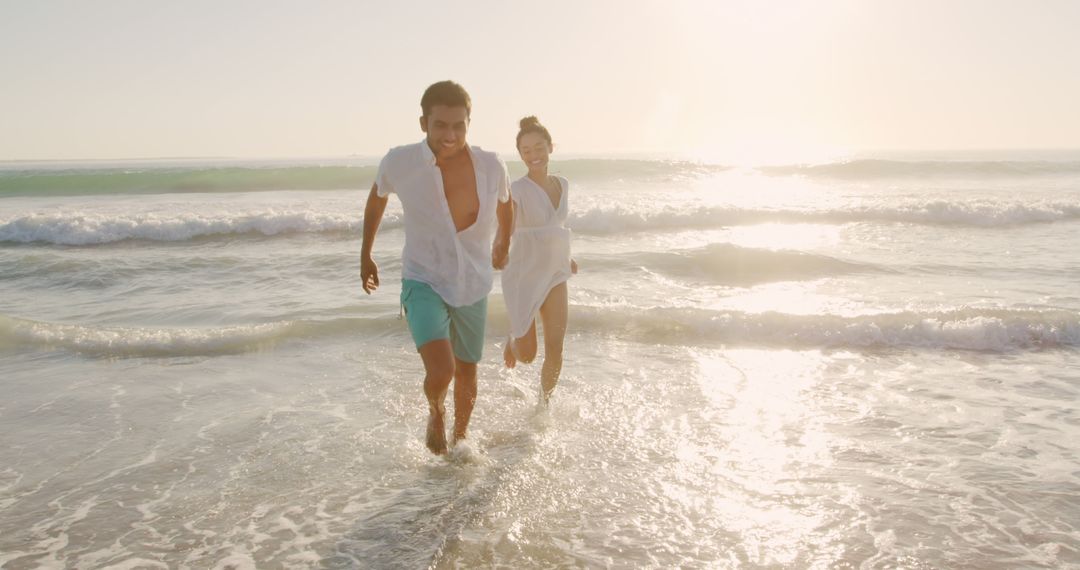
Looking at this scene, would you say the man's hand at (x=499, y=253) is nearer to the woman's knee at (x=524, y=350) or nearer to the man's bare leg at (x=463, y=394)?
the man's bare leg at (x=463, y=394)

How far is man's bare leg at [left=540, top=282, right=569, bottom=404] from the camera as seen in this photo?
18.1 feet

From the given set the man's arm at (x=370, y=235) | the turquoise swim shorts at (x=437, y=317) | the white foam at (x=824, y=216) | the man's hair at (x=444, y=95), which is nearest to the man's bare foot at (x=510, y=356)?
the turquoise swim shorts at (x=437, y=317)

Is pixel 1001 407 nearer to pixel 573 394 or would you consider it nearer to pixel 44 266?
pixel 573 394

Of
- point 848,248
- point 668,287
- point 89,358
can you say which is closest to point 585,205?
point 848,248

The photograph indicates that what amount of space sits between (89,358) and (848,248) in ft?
37.6

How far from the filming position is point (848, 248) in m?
13.6

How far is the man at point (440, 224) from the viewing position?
3938 millimetres

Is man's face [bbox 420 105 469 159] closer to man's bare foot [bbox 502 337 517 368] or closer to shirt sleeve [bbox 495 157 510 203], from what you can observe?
shirt sleeve [bbox 495 157 510 203]

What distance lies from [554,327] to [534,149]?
49.0 inches

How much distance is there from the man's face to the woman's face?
4.44ft

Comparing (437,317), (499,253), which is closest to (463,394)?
(437,317)

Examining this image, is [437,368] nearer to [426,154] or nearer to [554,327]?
[426,154]

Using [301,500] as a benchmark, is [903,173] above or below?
above

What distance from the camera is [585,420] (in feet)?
17.7
